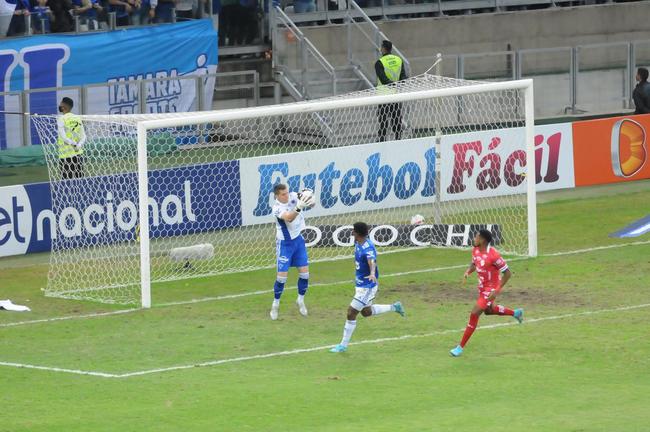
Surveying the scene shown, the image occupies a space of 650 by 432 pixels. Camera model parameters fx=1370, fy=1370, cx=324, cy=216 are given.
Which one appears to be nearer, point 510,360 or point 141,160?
point 510,360

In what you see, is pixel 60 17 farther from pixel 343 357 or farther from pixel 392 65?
pixel 343 357

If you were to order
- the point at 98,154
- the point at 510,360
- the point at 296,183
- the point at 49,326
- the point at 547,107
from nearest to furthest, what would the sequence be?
1. the point at 510,360
2. the point at 49,326
3. the point at 98,154
4. the point at 296,183
5. the point at 547,107

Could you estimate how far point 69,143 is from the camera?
23.8 meters

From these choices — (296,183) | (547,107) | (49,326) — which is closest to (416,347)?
(49,326)

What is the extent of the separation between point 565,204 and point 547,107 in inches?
375

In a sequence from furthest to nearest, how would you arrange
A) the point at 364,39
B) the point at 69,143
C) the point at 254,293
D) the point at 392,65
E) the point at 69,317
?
the point at 364,39, the point at 392,65, the point at 69,143, the point at 254,293, the point at 69,317

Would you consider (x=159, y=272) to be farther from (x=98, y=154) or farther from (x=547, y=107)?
(x=547, y=107)

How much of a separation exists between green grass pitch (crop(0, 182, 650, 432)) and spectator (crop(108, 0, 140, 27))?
1044 centimetres

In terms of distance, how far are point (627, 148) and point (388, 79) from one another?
18.2 ft

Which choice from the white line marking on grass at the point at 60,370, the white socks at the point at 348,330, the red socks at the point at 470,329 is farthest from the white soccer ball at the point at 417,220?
the white line marking on grass at the point at 60,370

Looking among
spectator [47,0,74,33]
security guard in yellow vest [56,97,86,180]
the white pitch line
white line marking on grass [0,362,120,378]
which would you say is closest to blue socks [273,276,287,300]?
the white pitch line

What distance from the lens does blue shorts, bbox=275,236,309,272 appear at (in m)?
19.2

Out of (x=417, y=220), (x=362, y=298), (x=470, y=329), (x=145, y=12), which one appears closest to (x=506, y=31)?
(x=145, y=12)

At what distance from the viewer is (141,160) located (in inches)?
787
